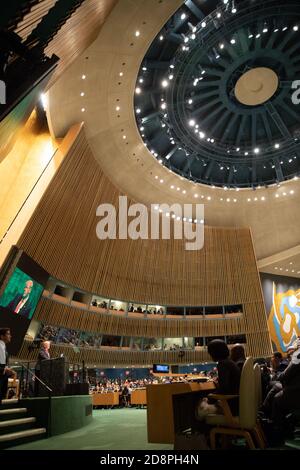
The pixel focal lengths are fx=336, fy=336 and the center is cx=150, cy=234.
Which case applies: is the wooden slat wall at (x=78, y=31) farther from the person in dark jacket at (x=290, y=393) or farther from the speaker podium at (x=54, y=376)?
the person in dark jacket at (x=290, y=393)

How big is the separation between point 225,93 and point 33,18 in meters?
12.6

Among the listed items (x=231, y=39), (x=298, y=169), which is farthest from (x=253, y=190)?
(x=231, y=39)

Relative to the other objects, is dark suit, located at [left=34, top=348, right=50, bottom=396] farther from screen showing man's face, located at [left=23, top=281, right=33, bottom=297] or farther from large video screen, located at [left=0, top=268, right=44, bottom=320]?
screen showing man's face, located at [left=23, top=281, right=33, bottom=297]

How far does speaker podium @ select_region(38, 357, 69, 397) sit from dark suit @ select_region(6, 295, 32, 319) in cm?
362

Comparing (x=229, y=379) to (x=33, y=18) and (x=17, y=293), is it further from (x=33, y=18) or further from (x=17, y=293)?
(x=17, y=293)

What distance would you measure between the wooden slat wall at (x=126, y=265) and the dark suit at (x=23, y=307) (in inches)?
62.2

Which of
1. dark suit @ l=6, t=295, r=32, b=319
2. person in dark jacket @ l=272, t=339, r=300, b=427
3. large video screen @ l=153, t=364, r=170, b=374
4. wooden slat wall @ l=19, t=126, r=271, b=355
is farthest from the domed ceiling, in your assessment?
person in dark jacket @ l=272, t=339, r=300, b=427

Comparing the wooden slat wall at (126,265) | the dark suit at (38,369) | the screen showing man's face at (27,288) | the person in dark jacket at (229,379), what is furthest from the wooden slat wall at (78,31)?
the person in dark jacket at (229,379)

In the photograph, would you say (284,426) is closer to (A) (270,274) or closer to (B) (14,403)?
(B) (14,403)

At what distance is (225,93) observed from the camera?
16.3 meters

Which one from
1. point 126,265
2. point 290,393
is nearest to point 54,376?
point 290,393

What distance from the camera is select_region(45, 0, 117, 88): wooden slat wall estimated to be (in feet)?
23.5

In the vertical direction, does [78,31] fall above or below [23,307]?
above

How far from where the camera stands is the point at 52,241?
1202cm
